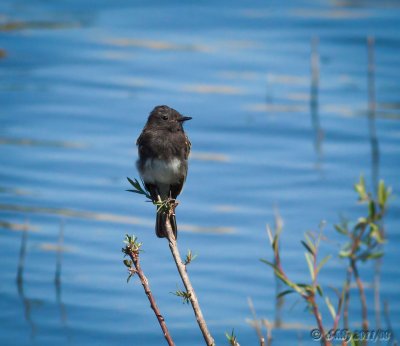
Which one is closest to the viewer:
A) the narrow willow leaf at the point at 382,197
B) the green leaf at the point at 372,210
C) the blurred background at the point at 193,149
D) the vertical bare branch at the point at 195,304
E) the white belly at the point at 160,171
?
the vertical bare branch at the point at 195,304

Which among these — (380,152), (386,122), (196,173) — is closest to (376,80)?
(386,122)

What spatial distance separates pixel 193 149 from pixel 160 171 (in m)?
5.54

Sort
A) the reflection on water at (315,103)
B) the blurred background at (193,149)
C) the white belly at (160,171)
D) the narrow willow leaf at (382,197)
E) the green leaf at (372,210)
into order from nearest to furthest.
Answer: the narrow willow leaf at (382,197) → the green leaf at (372,210) → the white belly at (160,171) → the blurred background at (193,149) → the reflection on water at (315,103)

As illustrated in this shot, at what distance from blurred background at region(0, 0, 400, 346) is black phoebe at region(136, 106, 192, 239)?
1336 millimetres

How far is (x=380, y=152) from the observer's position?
13156 mm

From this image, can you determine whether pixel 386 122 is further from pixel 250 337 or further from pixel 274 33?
pixel 250 337

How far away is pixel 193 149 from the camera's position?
1327 centimetres

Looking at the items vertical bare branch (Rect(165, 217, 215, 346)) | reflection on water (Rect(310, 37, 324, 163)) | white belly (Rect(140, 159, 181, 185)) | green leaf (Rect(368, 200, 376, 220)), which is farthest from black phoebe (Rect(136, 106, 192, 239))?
reflection on water (Rect(310, 37, 324, 163))

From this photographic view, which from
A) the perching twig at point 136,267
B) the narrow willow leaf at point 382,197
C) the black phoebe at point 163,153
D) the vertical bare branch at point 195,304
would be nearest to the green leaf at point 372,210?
the narrow willow leaf at point 382,197

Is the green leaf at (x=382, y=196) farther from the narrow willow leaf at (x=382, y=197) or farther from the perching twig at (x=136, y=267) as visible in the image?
the perching twig at (x=136, y=267)

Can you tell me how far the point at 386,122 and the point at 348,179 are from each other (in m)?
1.98

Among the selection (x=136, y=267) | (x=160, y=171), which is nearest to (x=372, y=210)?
(x=136, y=267)

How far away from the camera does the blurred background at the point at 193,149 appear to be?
10.1 m

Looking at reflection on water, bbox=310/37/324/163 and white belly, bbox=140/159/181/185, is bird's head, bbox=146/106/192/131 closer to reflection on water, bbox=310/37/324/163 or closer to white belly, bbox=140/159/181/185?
white belly, bbox=140/159/181/185
